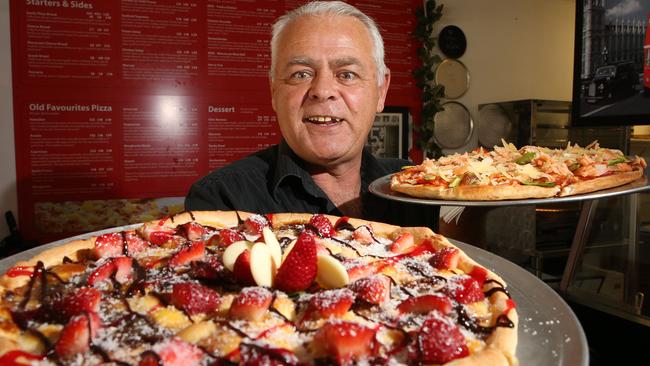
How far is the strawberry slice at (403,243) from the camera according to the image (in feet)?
5.64

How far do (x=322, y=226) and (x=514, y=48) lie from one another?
5208 mm

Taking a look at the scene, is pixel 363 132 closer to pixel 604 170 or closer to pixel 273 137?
pixel 604 170

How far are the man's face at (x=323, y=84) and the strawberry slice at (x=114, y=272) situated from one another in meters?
1.29

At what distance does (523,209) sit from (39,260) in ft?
13.2

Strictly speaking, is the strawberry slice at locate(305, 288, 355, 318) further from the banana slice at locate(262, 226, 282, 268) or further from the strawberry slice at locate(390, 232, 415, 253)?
the strawberry slice at locate(390, 232, 415, 253)

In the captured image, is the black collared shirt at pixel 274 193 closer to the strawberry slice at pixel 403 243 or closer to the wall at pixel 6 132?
the strawberry slice at pixel 403 243

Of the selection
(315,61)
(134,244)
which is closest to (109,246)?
(134,244)

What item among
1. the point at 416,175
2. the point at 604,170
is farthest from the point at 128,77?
the point at 604,170

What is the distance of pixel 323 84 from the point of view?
2.44m

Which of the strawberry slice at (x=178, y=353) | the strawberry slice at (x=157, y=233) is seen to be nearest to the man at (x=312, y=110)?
the strawberry slice at (x=157, y=233)

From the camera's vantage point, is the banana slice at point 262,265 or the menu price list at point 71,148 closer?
the banana slice at point 262,265

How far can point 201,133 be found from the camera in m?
4.27

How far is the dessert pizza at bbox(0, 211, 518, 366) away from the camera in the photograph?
99 centimetres

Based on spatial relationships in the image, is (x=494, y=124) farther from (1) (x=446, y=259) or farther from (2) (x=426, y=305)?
(2) (x=426, y=305)
